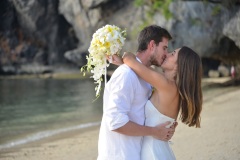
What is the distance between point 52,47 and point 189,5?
2174 cm

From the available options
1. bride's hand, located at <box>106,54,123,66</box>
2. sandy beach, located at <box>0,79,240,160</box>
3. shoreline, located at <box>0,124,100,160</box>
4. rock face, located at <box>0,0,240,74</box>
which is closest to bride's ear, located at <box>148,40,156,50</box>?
bride's hand, located at <box>106,54,123,66</box>

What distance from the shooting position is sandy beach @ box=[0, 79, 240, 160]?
22.0ft

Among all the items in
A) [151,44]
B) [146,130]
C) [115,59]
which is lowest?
[146,130]

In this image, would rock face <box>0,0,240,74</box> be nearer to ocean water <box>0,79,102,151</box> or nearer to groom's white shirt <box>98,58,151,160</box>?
ocean water <box>0,79,102,151</box>

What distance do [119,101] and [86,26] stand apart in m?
34.4

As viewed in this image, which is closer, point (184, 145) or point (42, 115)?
point (184, 145)

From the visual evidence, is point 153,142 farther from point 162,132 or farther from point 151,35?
point 151,35

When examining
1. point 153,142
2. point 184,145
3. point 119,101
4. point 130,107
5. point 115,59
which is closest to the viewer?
point 119,101

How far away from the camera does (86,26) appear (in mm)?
36812

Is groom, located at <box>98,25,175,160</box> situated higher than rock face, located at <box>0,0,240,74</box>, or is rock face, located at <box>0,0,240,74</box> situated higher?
groom, located at <box>98,25,175,160</box>

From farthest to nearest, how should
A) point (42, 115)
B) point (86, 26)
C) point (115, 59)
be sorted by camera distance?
point (86, 26) < point (42, 115) < point (115, 59)

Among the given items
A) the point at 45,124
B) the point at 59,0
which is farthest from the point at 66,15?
the point at 45,124

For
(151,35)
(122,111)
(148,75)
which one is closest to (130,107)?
(122,111)

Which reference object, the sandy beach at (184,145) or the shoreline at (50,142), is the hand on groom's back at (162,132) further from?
the shoreline at (50,142)
